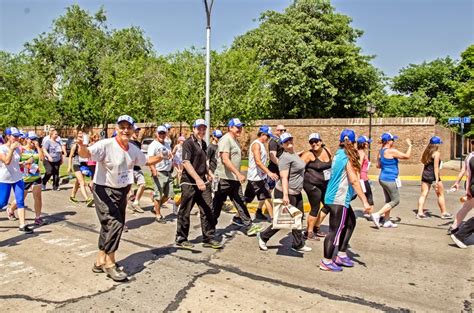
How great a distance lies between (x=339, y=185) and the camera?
197 inches

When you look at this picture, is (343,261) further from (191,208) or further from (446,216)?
(446,216)

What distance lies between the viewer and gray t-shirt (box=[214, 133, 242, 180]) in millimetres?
6246

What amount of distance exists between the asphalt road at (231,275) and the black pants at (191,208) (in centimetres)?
28

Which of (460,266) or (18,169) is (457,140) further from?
(18,169)

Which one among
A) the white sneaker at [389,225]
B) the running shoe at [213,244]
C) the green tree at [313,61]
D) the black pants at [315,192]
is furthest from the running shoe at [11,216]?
the green tree at [313,61]

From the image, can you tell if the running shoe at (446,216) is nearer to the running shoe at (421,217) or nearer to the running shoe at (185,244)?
the running shoe at (421,217)

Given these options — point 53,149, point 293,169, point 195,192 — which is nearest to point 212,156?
point 195,192

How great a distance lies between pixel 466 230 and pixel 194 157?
4357 mm

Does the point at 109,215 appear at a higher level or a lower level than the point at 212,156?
lower

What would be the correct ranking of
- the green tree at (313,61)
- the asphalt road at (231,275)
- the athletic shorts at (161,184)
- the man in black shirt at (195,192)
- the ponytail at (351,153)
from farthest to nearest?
the green tree at (313,61) → the athletic shorts at (161,184) → the man in black shirt at (195,192) → the ponytail at (351,153) → the asphalt road at (231,275)

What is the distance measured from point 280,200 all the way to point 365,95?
100 feet

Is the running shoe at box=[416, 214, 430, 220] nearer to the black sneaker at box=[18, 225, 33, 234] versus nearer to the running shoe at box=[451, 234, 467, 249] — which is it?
the running shoe at box=[451, 234, 467, 249]

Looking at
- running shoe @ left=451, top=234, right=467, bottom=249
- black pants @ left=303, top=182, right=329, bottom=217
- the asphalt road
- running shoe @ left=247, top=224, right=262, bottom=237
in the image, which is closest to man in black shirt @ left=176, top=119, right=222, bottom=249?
the asphalt road

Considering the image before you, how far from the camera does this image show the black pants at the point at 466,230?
6.07 metres
